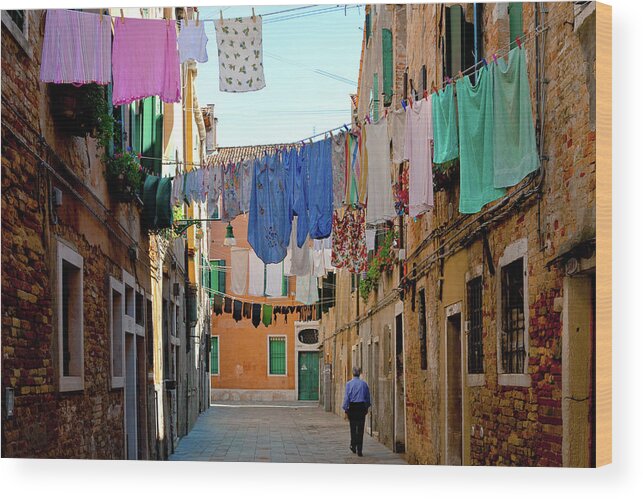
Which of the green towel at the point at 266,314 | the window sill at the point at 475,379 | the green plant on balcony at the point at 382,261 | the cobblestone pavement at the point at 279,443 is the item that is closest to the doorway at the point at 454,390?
the window sill at the point at 475,379

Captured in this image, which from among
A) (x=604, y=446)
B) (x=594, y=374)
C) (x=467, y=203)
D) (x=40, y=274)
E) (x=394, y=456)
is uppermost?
(x=467, y=203)

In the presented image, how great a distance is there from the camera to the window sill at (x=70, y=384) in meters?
7.54

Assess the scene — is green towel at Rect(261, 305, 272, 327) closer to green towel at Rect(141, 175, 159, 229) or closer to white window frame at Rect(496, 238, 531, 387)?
green towel at Rect(141, 175, 159, 229)

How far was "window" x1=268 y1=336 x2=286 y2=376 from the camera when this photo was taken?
18.7m

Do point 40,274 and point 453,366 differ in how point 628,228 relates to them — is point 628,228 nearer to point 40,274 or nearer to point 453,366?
point 453,366

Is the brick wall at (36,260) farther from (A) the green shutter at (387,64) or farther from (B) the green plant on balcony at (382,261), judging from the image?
(B) the green plant on balcony at (382,261)

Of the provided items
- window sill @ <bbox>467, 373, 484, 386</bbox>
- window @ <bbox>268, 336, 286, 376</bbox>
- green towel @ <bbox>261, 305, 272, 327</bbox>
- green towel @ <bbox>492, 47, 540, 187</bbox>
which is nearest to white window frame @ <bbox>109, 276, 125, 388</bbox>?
window sill @ <bbox>467, 373, 484, 386</bbox>

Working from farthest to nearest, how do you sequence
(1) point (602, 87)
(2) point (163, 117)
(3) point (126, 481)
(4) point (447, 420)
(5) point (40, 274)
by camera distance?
(2) point (163, 117)
(4) point (447, 420)
(3) point (126, 481)
(5) point (40, 274)
(1) point (602, 87)

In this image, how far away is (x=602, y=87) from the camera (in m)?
6.53

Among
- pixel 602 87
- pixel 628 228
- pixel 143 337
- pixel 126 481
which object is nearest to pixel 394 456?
pixel 143 337

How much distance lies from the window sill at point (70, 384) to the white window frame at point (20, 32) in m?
2.39

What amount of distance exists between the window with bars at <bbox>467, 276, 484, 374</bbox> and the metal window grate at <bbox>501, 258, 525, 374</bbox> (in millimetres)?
699

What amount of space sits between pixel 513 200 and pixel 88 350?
3641 mm

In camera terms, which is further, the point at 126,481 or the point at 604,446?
the point at 126,481
